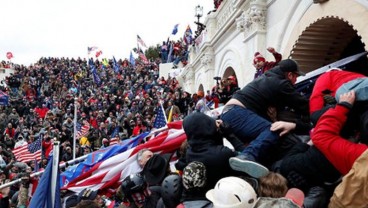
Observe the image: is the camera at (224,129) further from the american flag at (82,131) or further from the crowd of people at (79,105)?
the american flag at (82,131)

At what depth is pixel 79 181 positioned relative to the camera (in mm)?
6449

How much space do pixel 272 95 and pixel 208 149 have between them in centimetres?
83

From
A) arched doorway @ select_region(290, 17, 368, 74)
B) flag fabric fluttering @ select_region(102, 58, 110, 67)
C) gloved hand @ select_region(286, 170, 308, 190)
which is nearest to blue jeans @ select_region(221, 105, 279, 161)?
gloved hand @ select_region(286, 170, 308, 190)

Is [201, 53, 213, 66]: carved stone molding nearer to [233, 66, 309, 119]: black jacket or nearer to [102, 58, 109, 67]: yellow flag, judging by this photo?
[233, 66, 309, 119]: black jacket

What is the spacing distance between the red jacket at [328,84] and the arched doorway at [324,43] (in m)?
5.10

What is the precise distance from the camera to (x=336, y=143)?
3199 millimetres

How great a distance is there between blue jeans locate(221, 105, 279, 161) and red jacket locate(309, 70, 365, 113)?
1.49 ft

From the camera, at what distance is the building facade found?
26.0ft

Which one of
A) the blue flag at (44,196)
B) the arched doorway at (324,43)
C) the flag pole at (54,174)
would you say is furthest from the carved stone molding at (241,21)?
the blue flag at (44,196)

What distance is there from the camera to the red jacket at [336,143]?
3.15 metres

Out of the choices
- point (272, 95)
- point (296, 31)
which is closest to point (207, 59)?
point (296, 31)

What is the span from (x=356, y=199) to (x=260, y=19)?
959 centimetres

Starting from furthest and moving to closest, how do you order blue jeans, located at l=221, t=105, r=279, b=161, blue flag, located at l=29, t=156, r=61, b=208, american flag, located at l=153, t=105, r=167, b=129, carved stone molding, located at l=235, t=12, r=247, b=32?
carved stone molding, located at l=235, t=12, r=247, b=32 → american flag, located at l=153, t=105, r=167, b=129 → blue flag, located at l=29, t=156, r=61, b=208 → blue jeans, located at l=221, t=105, r=279, b=161

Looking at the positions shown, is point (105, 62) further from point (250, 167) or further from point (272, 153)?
point (250, 167)
